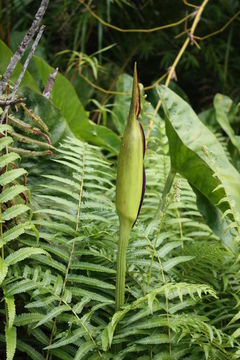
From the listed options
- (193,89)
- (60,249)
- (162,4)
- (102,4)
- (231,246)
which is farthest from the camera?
(193,89)

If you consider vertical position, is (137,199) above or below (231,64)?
below

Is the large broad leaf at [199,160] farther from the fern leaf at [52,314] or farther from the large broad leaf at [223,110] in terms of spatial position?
the large broad leaf at [223,110]

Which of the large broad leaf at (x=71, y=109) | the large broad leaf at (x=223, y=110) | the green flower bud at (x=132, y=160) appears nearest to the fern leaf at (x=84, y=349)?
the green flower bud at (x=132, y=160)

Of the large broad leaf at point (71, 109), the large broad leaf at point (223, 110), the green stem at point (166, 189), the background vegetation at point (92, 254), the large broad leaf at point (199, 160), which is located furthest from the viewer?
the large broad leaf at point (223, 110)

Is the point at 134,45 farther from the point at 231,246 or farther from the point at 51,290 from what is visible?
the point at 51,290

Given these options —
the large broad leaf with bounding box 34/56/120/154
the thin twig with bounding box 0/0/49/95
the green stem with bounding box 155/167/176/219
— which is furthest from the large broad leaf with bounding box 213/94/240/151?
the thin twig with bounding box 0/0/49/95

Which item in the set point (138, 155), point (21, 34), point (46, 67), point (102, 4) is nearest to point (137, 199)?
point (138, 155)

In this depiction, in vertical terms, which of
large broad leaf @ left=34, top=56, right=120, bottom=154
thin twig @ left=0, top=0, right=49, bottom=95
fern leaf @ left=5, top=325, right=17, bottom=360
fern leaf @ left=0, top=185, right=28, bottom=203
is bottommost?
fern leaf @ left=5, top=325, right=17, bottom=360

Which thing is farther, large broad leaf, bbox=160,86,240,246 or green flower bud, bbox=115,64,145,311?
large broad leaf, bbox=160,86,240,246

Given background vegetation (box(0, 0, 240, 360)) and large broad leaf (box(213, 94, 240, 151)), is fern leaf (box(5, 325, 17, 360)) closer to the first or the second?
background vegetation (box(0, 0, 240, 360))
